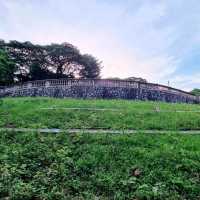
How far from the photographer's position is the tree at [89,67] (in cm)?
5281

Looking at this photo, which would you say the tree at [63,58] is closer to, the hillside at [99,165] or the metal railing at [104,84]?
the metal railing at [104,84]

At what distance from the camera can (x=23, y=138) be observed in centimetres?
973

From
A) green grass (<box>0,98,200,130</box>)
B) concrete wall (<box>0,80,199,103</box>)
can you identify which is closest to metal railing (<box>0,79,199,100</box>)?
concrete wall (<box>0,80,199,103</box>)

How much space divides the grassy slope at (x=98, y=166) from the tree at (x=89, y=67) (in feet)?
142

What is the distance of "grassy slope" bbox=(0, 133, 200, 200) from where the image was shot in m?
6.77

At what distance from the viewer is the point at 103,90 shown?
1018 inches

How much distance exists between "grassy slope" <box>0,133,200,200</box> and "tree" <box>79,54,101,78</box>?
1706 inches

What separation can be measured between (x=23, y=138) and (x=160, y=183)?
4.46 meters

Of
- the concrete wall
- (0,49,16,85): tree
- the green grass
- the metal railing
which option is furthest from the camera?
(0,49,16,85): tree

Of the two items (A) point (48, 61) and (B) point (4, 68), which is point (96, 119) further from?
(A) point (48, 61)

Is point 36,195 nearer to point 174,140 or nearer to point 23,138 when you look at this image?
point 23,138

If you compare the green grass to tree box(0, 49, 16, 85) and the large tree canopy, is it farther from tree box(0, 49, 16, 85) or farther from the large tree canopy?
the large tree canopy

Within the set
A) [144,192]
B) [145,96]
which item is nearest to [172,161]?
[144,192]

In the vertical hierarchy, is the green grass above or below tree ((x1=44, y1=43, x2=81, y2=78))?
below
